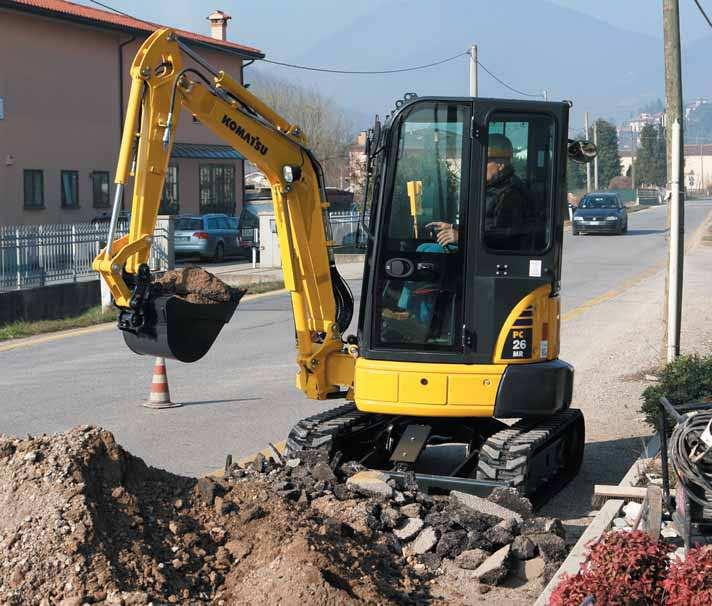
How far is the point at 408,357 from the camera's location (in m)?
8.69

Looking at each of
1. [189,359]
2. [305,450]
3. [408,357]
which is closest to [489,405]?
[408,357]

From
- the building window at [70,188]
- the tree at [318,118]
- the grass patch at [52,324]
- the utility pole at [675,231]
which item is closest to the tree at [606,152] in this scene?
the tree at [318,118]

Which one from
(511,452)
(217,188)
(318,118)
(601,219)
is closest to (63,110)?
(217,188)

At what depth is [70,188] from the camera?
4047 centimetres

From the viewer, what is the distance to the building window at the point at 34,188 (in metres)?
38.3

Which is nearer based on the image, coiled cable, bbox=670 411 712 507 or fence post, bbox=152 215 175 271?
coiled cable, bbox=670 411 712 507

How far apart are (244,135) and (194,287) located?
1.27 m

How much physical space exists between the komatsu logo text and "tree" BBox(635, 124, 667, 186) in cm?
13199

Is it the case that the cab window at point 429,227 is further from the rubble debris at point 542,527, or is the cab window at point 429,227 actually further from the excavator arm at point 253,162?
the rubble debris at point 542,527

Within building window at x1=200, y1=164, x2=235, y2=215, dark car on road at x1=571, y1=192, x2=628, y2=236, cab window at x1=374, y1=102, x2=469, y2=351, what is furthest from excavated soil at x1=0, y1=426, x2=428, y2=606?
building window at x1=200, y1=164, x2=235, y2=215

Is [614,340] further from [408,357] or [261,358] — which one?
[408,357]

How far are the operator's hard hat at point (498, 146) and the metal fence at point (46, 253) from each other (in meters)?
15.2

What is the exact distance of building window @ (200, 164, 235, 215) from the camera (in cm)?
4797

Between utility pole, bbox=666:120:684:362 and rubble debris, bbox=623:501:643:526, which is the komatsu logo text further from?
utility pole, bbox=666:120:684:362
